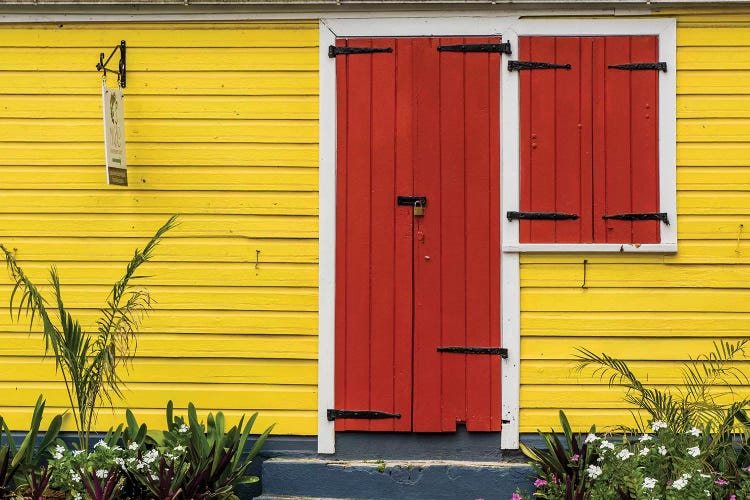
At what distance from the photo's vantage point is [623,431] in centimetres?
555

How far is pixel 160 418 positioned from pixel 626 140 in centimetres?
323

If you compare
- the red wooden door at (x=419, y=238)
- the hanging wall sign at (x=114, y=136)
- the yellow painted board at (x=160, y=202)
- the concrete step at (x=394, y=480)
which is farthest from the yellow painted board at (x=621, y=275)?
the hanging wall sign at (x=114, y=136)

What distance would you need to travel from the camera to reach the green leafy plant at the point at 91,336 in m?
5.20

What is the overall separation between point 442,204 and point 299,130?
0.97m

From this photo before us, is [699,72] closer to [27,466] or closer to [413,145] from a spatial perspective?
[413,145]

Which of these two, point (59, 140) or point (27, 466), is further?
point (59, 140)

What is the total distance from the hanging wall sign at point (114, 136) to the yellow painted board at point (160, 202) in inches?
6.5

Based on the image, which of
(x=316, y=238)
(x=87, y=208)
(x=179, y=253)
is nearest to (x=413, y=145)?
(x=316, y=238)

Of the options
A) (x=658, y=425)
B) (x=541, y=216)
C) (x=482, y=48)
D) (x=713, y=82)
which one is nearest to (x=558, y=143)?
(x=541, y=216)

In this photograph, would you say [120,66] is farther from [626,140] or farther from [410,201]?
[626,140]

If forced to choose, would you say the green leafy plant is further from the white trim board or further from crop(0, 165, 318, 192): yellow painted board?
the white trim board

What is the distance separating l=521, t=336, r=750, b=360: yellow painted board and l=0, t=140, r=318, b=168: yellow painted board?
67.6 inches

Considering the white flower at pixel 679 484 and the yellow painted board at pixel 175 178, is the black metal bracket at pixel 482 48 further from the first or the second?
the white flower at pixel 679 484

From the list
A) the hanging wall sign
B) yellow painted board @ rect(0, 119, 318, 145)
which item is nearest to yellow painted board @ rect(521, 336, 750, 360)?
yellow painted board @ rect(0, 119, 318, 145)
